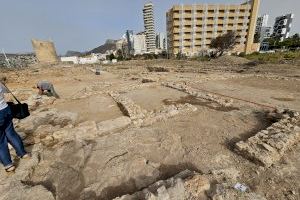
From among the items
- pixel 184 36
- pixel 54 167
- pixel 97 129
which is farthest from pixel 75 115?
pixel 184 36

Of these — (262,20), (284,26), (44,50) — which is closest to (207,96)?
(44,50)

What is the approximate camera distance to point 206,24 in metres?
51.9

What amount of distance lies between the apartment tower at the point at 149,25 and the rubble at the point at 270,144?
98242mm

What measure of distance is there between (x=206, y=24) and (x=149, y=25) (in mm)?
56812

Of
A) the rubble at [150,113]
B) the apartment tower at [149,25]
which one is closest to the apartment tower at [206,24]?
the apartment tower at [149,25]

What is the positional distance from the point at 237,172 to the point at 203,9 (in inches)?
2279

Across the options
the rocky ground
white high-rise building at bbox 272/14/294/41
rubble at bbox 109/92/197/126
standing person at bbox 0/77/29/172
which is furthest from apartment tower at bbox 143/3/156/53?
standing person at bbox 0/77/29/172

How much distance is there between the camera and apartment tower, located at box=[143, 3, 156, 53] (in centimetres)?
9512

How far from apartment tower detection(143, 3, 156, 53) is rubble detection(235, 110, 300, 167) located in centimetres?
9824

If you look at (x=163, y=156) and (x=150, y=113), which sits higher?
(x=150, y=113)

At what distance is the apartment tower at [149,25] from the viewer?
9512 centimetres

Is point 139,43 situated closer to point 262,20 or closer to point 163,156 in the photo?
point 262,20

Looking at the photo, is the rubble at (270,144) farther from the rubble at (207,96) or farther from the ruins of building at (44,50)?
the ruins of building at (44,50)

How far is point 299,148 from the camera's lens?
133 inches
